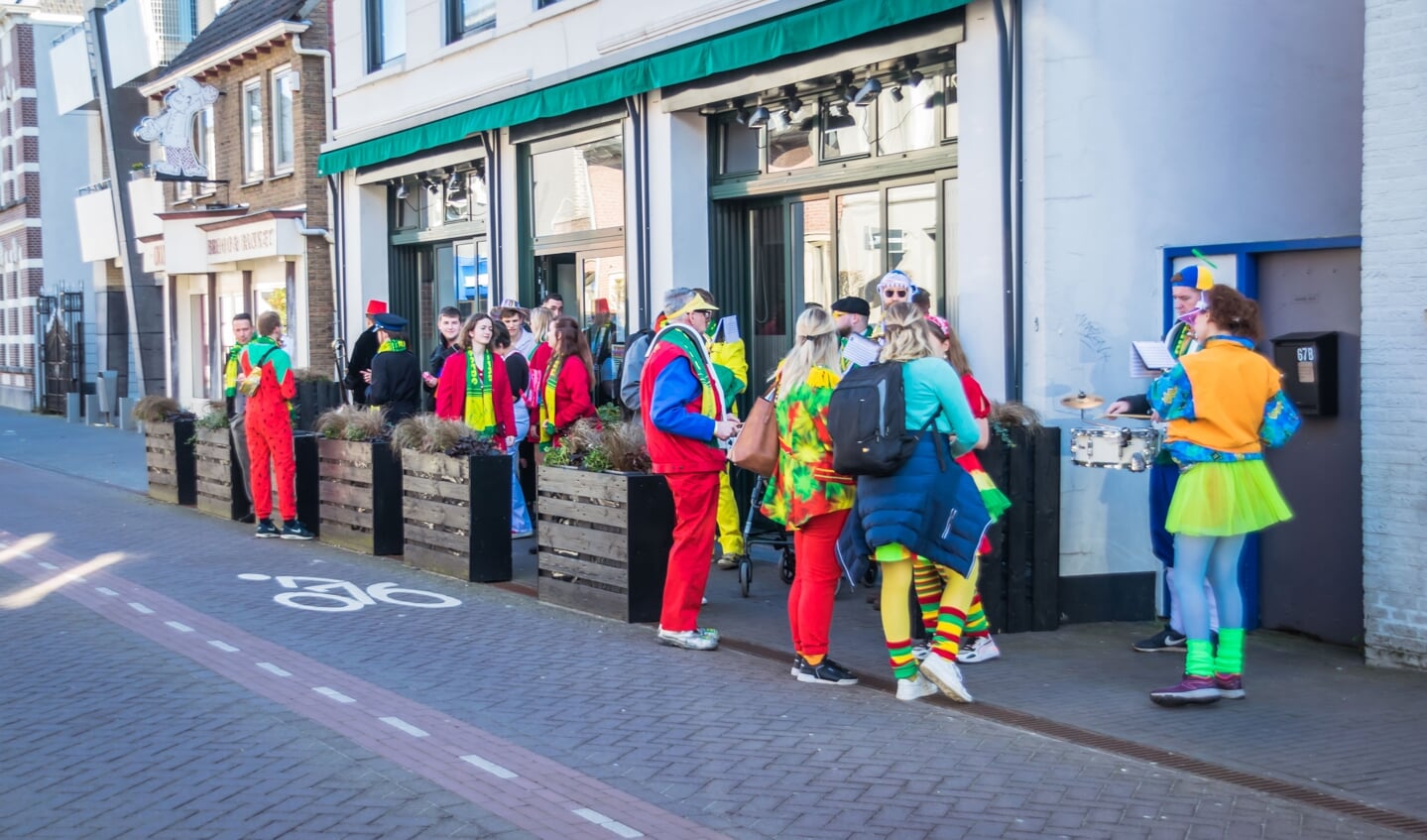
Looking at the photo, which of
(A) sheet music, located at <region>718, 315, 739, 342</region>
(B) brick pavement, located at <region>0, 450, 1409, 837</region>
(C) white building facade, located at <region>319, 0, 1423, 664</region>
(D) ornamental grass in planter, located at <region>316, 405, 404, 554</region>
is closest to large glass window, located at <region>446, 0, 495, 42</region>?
(C) white building facade, located at <region>319, 0, 1423, 664</region>

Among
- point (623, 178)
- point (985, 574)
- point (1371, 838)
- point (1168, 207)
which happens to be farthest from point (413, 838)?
point (623, 178)

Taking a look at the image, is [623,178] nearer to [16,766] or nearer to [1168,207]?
[1168,207]

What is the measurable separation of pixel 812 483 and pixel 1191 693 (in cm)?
196

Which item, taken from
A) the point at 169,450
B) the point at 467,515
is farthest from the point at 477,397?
the point at 169,450

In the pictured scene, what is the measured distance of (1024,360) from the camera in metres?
9.35

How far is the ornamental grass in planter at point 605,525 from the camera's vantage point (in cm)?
903

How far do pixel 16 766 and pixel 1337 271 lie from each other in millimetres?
6938

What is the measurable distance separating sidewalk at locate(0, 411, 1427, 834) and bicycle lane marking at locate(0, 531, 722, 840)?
1.26 m

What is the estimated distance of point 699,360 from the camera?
8234 mm

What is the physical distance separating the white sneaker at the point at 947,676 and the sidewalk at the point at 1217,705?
10 centimetres

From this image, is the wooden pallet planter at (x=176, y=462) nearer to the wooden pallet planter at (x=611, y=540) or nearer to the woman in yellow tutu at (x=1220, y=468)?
the wooden pallet planter at (x=611, y=540)

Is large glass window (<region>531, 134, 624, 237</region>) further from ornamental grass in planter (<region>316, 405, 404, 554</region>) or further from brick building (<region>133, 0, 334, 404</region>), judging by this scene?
brick building (<region>133, 0, 334, 404</region>)

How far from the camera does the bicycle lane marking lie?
5441 mm

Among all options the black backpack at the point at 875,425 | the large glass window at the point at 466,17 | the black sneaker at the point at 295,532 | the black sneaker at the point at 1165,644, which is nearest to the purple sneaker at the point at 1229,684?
the black sneaker at the point at 1165,644
